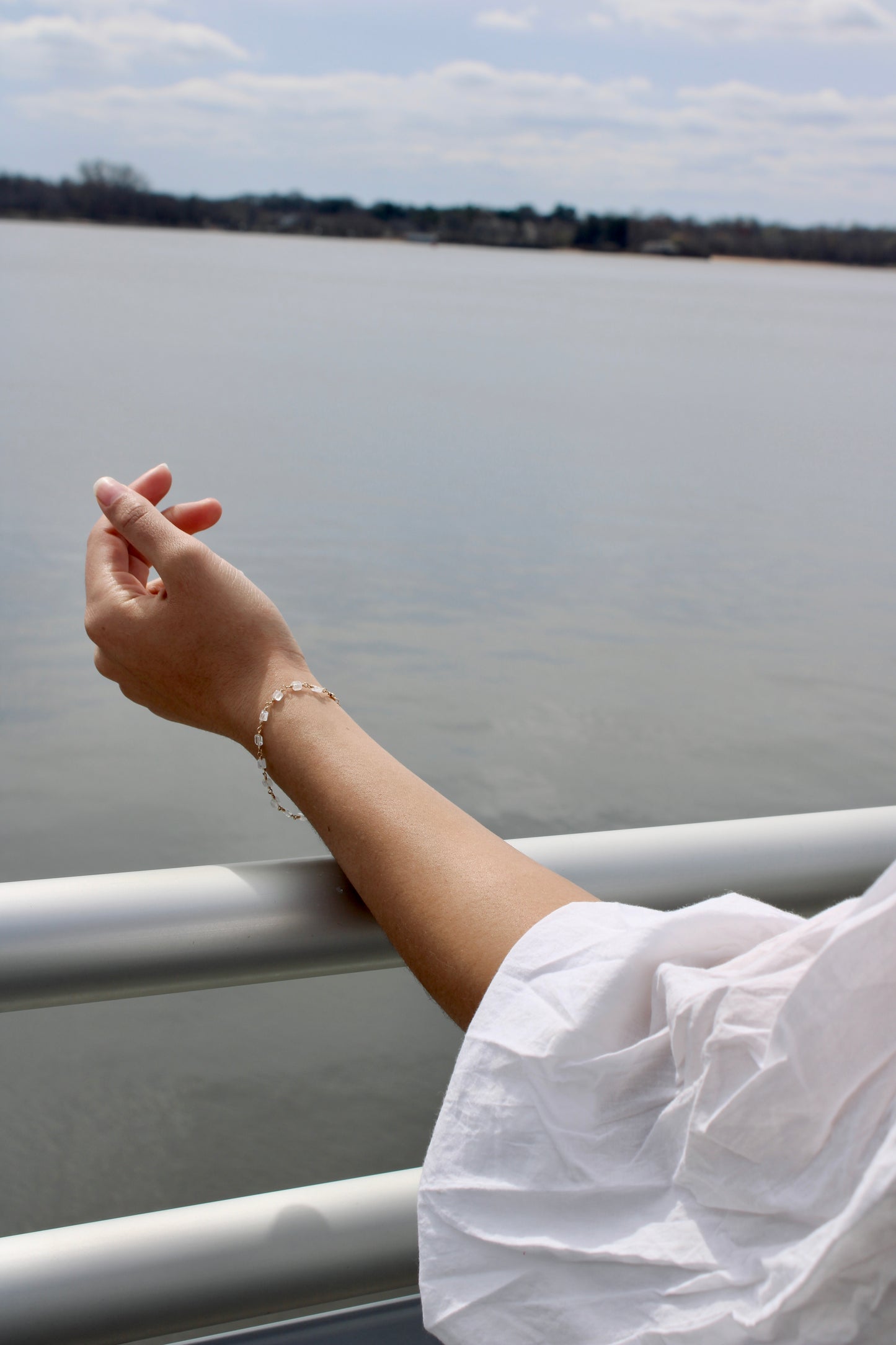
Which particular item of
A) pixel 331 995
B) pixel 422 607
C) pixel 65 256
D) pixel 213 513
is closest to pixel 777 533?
pixel 422 607

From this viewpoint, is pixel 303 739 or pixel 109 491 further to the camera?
pixel 109 491

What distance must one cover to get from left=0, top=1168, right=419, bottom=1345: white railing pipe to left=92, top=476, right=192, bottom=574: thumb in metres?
0.36

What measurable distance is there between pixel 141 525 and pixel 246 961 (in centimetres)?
30

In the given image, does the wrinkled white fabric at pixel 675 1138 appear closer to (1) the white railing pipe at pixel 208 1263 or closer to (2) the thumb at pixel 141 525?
(1) the white railing pipe at pixel 208 1263

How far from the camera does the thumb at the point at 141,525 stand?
0.71 m

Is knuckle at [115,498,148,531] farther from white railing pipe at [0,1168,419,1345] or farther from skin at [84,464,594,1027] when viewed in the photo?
white railing pipe at [0,1168,419,1345]

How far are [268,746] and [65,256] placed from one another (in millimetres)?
60247

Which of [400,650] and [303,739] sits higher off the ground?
[303,739]

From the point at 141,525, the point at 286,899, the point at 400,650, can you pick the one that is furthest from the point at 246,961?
the point at 400,650

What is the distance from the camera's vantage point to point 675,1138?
412mm

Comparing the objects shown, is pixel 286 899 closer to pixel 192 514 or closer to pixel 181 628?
pixel 181 628

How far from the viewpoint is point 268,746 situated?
634mm

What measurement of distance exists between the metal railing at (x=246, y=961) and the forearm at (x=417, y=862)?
30mm

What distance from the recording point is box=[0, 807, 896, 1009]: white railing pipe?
51cm
